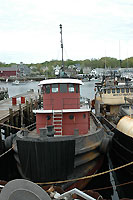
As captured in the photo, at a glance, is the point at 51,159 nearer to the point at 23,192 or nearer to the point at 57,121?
the point at 57,121

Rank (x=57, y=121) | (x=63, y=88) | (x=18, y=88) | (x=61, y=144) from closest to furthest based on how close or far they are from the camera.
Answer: (x=61, y=144)
(x=57, y=121)
(x=63, y=88)
(x=18, y=88)

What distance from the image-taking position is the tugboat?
1082 centimetres

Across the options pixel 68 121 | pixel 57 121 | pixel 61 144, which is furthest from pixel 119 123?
pixel 61 144

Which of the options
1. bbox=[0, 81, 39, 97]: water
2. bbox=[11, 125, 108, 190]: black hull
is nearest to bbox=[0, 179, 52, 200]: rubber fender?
bbox=[11, 125, 108, 190]: black hull

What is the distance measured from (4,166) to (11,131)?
408 centimetres

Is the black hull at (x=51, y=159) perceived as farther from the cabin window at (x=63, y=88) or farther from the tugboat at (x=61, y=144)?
the cabin window at (x=63, y=88)

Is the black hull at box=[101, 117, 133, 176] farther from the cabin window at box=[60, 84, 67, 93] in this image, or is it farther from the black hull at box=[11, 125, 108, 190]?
the cabin window at box=[60, 84, 67, 93]

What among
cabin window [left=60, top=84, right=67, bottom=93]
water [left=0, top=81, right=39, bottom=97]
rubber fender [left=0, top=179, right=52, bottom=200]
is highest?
cabin window [left=60, top=84, right=67, bottom=93]

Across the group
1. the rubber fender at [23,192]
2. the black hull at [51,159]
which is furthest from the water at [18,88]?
the rubber fender at [23,192]

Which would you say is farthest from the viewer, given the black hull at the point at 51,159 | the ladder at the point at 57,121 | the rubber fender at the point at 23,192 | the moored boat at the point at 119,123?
the moored boat at the point at 119,123

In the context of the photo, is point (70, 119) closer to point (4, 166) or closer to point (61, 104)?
point (61, 104)

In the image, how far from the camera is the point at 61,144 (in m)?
10.7

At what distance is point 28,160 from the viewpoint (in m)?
11.1

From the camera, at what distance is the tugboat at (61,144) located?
10.8m
